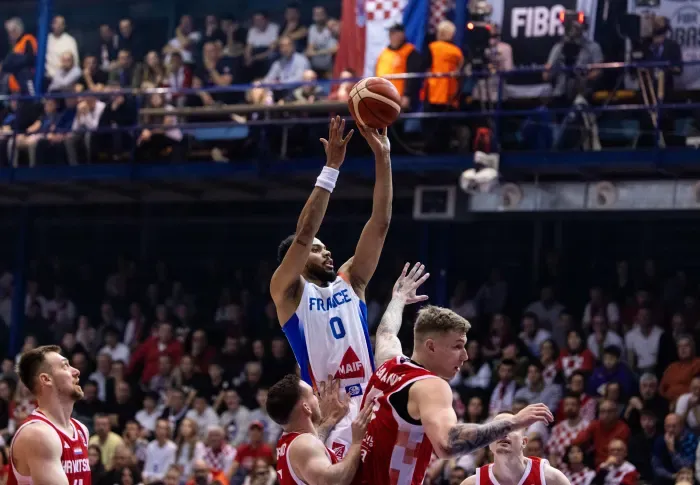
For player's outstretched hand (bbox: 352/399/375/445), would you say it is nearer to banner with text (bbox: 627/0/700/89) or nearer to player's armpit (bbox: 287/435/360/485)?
player's armpit (bbox: 287/435/360/485)

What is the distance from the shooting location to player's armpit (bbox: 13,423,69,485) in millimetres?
8047

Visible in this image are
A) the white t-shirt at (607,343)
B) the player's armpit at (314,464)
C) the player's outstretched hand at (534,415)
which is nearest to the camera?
the player's outstretched hand at (534,415)

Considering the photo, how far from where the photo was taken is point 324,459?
7.82m

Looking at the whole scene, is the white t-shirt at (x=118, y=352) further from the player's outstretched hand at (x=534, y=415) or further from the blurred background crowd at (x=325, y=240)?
the player's outstretched hand at (x=534, y=415)

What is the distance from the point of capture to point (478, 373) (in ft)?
57.6

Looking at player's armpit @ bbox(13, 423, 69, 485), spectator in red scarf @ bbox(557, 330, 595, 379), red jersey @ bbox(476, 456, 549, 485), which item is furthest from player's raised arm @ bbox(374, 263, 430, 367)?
spectator in red scarf @ bbox(557, 330, 595, 379)

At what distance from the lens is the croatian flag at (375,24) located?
18938 mm

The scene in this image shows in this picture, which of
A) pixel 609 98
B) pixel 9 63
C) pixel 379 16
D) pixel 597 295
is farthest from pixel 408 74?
pixel 9 63

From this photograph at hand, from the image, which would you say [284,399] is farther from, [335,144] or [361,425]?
[335,144]

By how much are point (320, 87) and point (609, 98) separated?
4812 millimetres

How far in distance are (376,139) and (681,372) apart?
8.41m

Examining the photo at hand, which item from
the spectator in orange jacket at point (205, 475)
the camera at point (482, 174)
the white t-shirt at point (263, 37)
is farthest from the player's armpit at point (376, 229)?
the white t-shirt at point (263, 37)

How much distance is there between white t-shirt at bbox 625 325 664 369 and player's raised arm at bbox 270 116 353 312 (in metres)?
9.17

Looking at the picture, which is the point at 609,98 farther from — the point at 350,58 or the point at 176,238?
the point at 176,238
